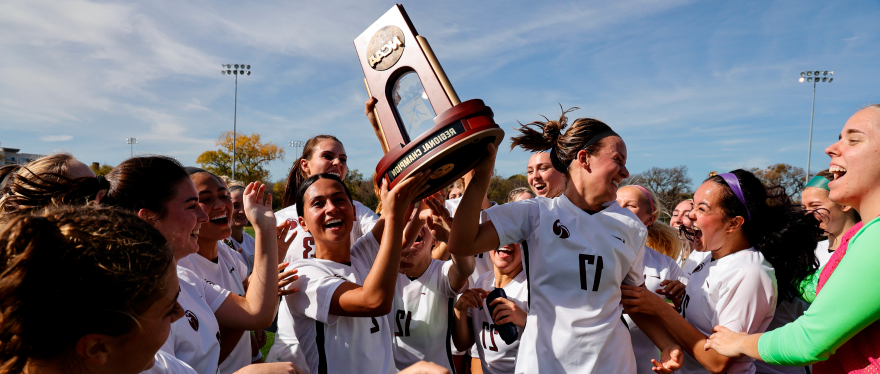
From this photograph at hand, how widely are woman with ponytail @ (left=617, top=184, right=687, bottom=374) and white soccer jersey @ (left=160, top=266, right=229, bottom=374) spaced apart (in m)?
2.84

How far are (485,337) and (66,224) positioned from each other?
9.68ft

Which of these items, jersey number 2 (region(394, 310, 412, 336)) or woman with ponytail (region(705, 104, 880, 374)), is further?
jersey number 2 (region(394, 310, 412, 336))

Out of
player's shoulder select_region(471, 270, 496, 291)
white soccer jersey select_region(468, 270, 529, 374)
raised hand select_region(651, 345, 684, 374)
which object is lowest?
raised hand select_region(651, 345, 684, 374)

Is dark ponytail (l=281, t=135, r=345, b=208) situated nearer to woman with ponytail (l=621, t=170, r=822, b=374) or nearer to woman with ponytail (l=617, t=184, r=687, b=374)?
woman with ponytail (l=617, t=184, r=687, b=374)

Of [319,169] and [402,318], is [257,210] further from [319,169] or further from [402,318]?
[319,169]

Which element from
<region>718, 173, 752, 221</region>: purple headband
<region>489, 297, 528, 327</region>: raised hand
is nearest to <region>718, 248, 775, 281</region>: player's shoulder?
<region>718, 173, 752, 221</region>: purple headband

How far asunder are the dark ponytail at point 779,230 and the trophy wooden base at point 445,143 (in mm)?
1934

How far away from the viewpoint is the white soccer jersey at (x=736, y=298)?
271 centimetres

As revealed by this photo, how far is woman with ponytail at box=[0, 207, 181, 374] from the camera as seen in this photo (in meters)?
1.18

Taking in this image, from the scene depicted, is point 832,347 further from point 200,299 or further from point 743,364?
point 200,299

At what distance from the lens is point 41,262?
3.90ft

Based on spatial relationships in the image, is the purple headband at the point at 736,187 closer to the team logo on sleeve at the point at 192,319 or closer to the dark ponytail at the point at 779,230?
the dark ponytail at the point at 779,230

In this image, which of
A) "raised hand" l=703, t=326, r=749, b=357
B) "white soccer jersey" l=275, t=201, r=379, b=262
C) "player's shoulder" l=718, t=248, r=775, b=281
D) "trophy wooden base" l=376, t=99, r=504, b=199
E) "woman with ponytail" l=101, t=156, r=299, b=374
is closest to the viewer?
"trophy wooden base" l=376, t=99, r=504, b=199

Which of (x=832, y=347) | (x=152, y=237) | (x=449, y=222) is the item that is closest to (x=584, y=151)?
(x=449, y=222)
